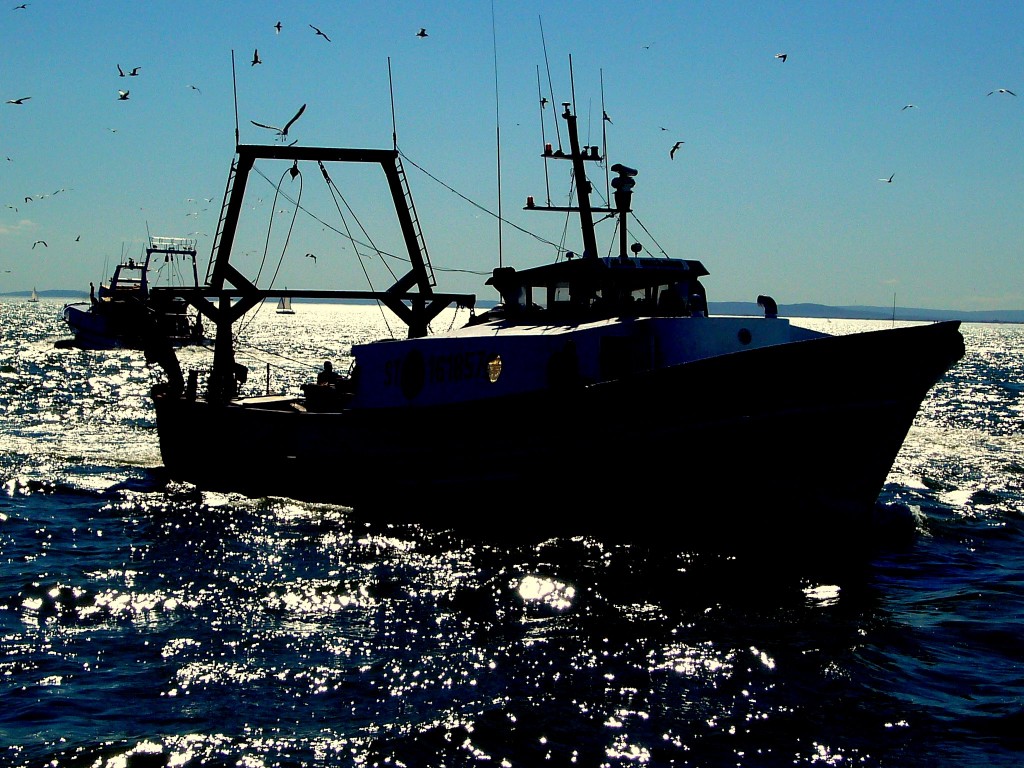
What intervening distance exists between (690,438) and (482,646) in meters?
5.54

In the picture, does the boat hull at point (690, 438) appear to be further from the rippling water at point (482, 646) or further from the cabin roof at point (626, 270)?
the cabin roof at point (626, 270)

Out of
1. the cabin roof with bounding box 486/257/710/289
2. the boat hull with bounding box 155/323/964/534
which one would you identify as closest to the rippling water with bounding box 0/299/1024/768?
the boat hull with bounding box 155/323/964/534

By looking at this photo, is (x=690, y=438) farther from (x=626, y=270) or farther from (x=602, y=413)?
(x=626, y=270)

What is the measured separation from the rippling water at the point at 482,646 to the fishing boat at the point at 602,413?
2.90ft

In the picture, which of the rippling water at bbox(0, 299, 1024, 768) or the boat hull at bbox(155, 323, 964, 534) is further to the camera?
the boat hull at bbox(155, 323, 964, 534)

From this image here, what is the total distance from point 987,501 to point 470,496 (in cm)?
1322

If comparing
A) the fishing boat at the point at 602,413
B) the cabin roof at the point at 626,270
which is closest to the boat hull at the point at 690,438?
the fishing boat at the point at 602,413

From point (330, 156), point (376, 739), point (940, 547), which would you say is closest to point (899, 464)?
point (940, 547)

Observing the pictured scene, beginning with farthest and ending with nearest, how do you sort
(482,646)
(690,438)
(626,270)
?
(626,270) → (690,438) → (482,646)

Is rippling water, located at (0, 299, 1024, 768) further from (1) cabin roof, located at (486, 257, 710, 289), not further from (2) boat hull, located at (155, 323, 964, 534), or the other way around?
(1) cabin roof, located at (486, 257, 710, 289)

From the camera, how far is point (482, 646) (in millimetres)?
12266

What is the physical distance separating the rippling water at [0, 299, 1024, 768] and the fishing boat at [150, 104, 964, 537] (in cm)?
88

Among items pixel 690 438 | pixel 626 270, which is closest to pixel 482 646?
pixel 690 438

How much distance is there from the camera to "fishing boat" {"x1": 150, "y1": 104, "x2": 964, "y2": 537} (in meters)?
15.3
